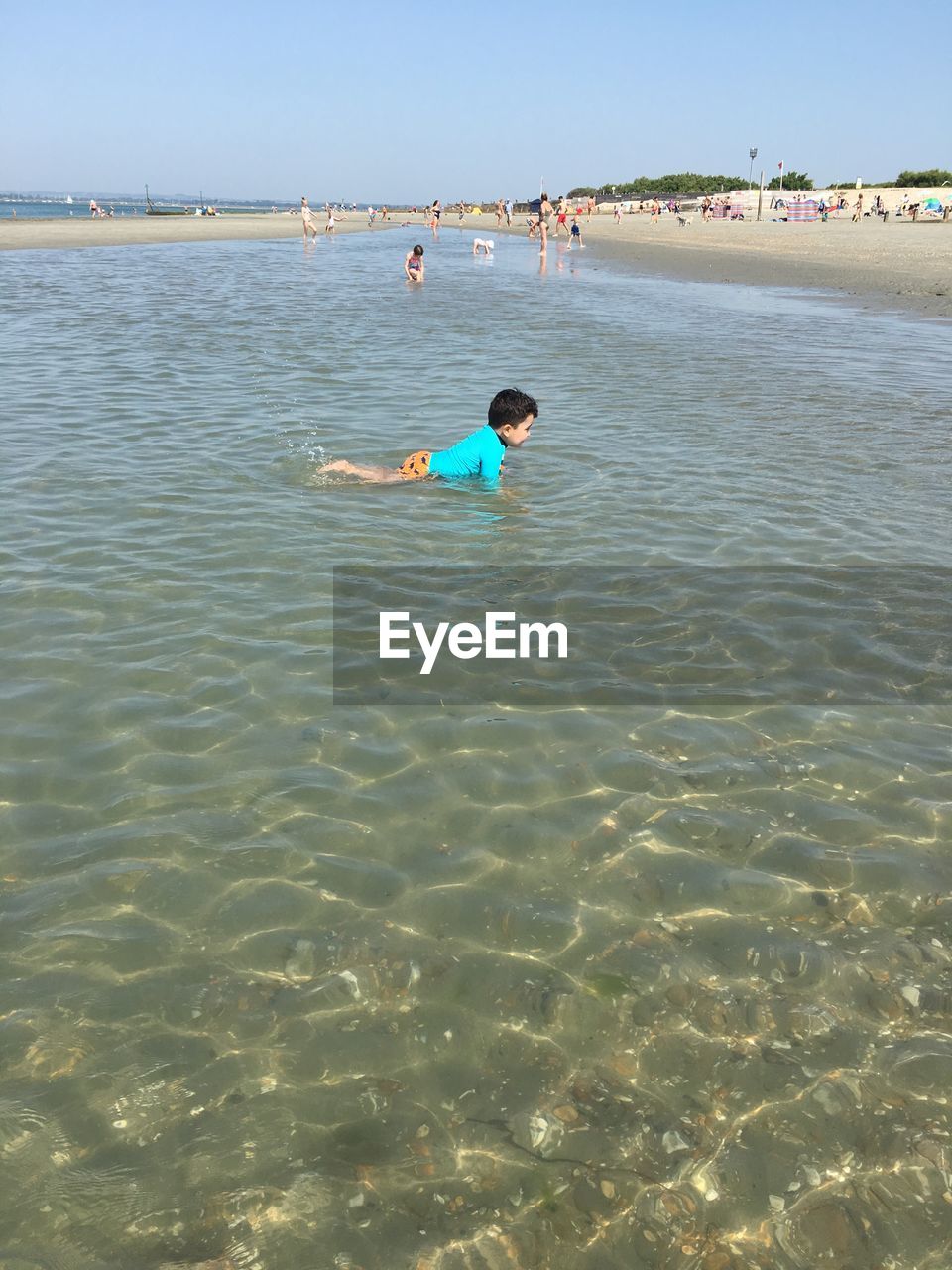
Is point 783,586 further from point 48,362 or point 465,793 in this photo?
point 48,362

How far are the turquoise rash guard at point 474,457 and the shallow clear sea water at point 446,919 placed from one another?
0.49 m

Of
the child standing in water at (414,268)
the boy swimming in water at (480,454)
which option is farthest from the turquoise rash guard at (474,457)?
the child standing in water at (414,268)

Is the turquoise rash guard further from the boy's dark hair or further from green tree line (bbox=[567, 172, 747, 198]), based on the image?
green tree line (bbox=[567, 172, 747, 198])

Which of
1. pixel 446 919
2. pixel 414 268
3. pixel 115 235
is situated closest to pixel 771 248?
pixel 414 268

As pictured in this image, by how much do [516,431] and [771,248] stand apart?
41.8 metres

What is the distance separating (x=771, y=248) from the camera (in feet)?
145

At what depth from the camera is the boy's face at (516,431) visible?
9.11m

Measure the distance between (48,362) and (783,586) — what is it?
1449 centimetres

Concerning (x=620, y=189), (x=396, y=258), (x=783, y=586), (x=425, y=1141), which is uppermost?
(x=620, y=189)

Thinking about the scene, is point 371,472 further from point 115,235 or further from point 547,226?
point 547,226

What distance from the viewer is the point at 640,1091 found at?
3.22 m

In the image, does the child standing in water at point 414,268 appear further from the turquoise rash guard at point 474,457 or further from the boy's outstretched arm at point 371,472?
the turquoise rash guard at point 474,457

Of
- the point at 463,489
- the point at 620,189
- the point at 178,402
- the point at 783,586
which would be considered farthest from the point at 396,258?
the point at 620,189

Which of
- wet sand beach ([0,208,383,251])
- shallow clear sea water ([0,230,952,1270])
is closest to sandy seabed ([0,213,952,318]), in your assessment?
wet sand beach ([0,208,383,251])
